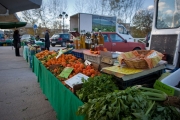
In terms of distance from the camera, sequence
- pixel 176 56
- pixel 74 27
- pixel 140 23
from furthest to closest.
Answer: pixel 140 23, pixel 74 27, pixel 176 56

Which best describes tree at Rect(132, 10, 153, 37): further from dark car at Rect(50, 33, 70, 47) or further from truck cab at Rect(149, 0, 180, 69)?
truck cab at Rect(149, 0, 180, 69)

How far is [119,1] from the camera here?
92.7 feet

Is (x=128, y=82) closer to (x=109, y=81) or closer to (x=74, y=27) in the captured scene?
(x=109, y=81)

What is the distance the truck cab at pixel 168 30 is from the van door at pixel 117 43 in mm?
4653

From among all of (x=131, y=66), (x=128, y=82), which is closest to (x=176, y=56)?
(x=131, y=66)

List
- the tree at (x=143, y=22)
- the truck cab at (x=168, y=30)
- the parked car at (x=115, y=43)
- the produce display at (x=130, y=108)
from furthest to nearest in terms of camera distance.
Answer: the tree at (x=143, y=22)
the parked car at (x=115, y=43)
the truck cab at (x=168, y=30)
the produce display at (x=130, y=108)

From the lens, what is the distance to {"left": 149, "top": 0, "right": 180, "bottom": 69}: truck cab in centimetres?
299

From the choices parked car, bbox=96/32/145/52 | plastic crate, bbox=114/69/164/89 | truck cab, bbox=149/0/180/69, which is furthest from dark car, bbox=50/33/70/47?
plastic crate, bbox=114/69/164/89

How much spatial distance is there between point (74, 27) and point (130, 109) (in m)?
12.4

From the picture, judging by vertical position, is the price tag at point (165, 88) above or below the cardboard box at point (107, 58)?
below

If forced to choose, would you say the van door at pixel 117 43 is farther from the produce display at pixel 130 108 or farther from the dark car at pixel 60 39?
the dark car at pixel 60 39

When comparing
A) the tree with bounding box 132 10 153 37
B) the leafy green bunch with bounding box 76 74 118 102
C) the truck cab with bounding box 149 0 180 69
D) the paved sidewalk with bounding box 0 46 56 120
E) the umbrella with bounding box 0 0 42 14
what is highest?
the tree with bounding box 132 10 153 37

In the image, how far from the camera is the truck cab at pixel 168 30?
2.99 meters

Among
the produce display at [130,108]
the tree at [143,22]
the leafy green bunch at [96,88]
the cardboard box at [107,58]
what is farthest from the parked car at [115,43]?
the tree at [143,22]
